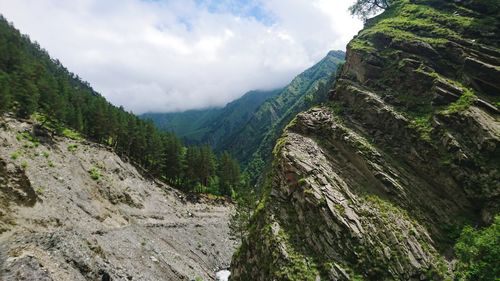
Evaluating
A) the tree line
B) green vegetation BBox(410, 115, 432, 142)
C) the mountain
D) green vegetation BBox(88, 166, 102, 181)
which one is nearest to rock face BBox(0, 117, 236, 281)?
the mountain

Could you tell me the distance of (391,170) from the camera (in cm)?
4166

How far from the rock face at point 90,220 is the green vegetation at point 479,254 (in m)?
35.6

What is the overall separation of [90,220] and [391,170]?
4444cm

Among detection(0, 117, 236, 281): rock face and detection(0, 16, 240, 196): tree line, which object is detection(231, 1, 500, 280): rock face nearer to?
detection(0, 117, 236, 281): rock face

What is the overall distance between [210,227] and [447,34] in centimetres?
6259

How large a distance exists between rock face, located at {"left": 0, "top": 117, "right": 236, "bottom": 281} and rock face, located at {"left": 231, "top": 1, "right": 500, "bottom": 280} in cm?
1585

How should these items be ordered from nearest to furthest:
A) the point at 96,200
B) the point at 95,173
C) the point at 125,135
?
1. the point at 96,200
2. the point at 95,173
3. the point at 125,135

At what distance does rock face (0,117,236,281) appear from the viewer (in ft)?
109

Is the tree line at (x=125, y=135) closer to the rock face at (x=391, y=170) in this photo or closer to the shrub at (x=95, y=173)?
the shrub at (x=95, y=173)

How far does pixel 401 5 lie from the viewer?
71250mm

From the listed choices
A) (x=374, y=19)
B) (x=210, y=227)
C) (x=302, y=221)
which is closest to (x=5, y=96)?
(x=210, y=227)

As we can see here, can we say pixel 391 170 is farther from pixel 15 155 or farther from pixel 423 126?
pixel 15 155

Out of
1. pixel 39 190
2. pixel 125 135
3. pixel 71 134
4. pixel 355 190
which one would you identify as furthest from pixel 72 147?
pixel 355 190

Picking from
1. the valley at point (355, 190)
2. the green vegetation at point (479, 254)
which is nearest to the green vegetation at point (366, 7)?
the valley at point (355, 190)
